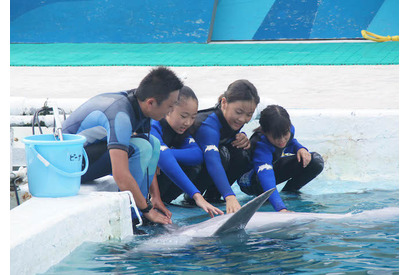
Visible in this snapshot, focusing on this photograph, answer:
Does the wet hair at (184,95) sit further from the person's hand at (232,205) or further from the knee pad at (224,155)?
the person's hand at (232,205)

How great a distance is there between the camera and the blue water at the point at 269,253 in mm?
3227

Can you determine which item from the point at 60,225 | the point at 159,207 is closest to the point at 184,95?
the point at 159,207

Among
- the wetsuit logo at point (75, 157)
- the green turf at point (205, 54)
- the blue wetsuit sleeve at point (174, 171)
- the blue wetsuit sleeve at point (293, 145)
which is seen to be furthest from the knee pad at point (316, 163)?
the green turf at point (205, 54)

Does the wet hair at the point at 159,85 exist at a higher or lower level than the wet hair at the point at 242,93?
higher

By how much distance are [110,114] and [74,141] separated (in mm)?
374

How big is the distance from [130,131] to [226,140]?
3.96 ft

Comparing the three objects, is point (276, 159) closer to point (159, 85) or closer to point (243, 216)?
point (243, 216)

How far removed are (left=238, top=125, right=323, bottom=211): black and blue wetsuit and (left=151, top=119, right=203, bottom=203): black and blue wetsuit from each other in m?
0.46

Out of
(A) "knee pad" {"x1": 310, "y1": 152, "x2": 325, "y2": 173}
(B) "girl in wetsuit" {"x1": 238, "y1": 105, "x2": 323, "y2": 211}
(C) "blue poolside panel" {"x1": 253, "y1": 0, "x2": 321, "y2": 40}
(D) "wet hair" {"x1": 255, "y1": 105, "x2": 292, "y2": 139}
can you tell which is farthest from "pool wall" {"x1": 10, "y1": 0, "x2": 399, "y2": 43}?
(D) "wet hair" {"x1": 255, "y1": 105, "x2": 292, "y2": 139}

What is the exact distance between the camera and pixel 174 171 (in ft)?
14.0

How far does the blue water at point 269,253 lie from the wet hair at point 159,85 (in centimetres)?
85

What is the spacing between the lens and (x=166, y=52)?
11938 millimetres

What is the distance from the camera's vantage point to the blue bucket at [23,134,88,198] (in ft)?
11.2
